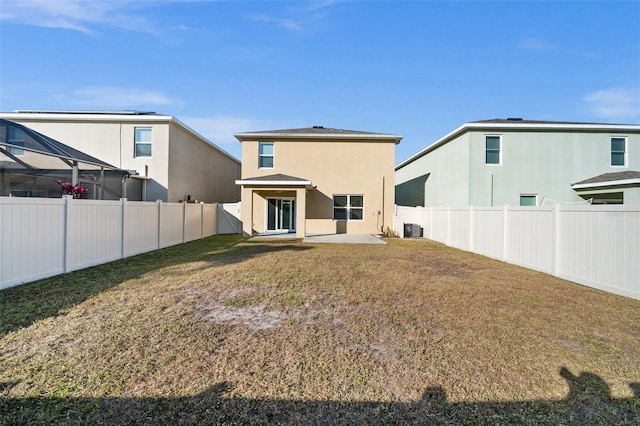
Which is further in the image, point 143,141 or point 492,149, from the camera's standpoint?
point 492,149

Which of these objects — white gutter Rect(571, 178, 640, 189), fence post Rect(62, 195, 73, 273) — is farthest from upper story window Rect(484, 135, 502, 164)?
fence post Rect(62, 195, 73, 273)

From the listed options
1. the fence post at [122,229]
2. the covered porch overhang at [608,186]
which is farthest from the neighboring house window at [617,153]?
the fence post at [122,229]

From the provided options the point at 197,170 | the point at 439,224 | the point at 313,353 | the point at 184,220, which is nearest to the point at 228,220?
the point at 197,170

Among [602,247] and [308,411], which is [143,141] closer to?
[308,411]

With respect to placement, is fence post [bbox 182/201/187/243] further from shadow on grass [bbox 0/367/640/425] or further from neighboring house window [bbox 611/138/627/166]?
neighboring house window [bbox 611/138/627/166]

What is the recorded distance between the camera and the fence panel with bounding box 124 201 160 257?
9362 mm

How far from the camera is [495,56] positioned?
14680mm

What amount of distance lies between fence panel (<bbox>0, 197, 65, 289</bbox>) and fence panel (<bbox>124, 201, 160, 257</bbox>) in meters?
2.56

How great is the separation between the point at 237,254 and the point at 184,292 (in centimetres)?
444

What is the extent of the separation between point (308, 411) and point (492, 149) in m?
17.5

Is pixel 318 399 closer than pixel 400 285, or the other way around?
pixel 318 399

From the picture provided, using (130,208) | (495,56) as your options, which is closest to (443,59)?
(495,56)

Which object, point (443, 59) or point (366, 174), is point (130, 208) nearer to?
point (366, 174)

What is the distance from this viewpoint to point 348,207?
18172 millimetres
